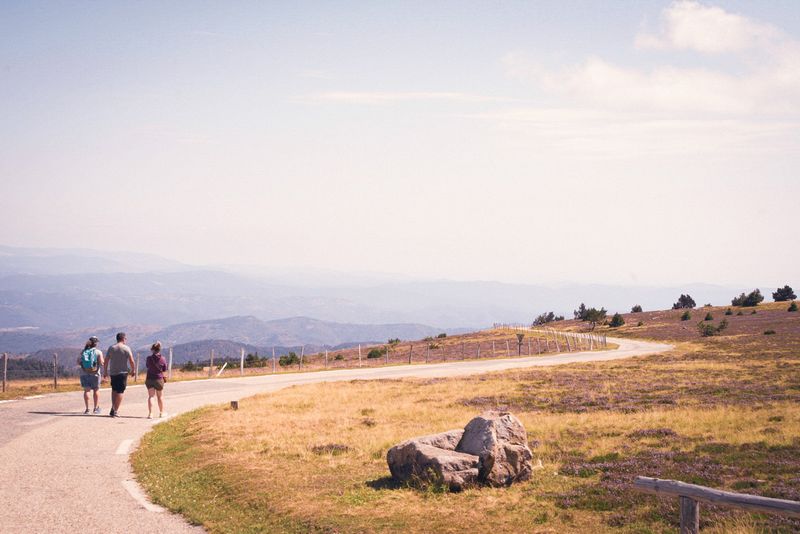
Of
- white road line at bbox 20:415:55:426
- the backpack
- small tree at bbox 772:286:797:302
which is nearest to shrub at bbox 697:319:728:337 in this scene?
small tree at bbox 772:286:797:302

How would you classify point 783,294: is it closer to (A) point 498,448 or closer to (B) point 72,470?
(A) point 498,448

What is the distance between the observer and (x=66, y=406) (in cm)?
2614

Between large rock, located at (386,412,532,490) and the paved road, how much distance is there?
4.64 meters

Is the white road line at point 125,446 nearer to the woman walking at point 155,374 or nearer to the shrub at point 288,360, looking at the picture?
the woman walking at point 155,374

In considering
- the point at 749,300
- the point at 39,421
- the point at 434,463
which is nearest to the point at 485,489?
the point at 434,463

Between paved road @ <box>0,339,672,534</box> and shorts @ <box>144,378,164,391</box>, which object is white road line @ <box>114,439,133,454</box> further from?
shorts @ <box>144,378,164,391</box>

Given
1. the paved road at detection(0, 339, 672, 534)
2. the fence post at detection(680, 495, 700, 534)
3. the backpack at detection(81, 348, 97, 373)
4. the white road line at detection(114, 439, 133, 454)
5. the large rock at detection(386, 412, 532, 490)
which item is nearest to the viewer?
the fence post at detection(680, 495, 700, 534)

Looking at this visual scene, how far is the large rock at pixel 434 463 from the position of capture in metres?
13.3

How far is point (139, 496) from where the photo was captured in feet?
43.4

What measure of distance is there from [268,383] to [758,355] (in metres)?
38.3

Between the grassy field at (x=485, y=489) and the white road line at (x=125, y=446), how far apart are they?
1.48 feet

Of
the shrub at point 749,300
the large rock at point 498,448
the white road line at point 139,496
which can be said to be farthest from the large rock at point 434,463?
the shrub at point 749,300


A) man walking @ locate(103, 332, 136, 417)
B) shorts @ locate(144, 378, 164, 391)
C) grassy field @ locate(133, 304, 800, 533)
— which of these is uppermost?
man walking @ locate(103, 332, 136, 417)

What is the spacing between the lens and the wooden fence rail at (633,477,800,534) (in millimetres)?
8062
